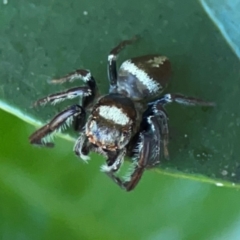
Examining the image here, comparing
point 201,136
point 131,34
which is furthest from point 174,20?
point 201,136

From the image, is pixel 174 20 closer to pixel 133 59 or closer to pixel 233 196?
pixel 133 59

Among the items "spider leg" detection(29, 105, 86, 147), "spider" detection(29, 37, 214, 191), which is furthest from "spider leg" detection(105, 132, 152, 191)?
"spider leg" detection(29, 105, 86, 147)

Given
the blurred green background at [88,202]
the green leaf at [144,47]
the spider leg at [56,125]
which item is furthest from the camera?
the blurred green background at [88,202]

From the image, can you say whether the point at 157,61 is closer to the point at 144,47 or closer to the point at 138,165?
the point at 144,47

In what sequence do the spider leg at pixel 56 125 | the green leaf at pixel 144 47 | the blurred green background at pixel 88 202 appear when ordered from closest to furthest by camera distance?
1. the green leaf at pixel 144 47
2. the spider leg at pixel 56 125
3. the blurred green background at pixel 88 202

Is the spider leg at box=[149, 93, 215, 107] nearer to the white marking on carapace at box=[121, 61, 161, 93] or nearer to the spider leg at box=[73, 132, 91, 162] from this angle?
the white marking on carapace at box=[121, 61, 161, 93]

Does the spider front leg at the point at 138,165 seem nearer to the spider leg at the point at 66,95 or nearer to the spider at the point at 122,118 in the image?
the spider at the point at 122,118

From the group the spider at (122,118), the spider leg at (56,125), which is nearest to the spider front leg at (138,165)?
the spider at (122,118)
